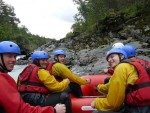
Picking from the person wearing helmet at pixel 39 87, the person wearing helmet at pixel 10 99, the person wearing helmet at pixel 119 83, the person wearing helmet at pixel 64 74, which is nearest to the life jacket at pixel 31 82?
the person wearing helmet at pixel 39 87

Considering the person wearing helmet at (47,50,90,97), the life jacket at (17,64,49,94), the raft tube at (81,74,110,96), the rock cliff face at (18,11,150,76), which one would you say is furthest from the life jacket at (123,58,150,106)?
the rock cliff face at (18,11,150,76)

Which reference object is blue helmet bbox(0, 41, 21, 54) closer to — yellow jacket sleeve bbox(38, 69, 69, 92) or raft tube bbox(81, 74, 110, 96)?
yellow jacket sleeve bbox(38, 69, 69, 92)

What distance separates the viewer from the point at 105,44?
19.6m

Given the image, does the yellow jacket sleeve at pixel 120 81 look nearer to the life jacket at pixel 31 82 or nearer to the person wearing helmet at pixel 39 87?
the person wearing helmet at pixel 39 87

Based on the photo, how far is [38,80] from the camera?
4.74m

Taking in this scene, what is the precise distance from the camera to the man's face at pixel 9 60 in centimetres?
314

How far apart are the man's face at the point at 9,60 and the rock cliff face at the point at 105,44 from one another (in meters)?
8.71

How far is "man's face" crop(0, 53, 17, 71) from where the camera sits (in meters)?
3.14

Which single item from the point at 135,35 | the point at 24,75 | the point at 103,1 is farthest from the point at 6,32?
the point at 24,75

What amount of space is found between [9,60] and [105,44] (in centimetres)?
1669

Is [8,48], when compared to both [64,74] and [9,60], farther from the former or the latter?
[64,74]

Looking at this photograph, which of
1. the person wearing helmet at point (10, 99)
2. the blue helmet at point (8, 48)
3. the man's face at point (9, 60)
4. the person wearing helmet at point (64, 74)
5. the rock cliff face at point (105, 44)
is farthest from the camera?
the rock cliff face at point (105, 44)

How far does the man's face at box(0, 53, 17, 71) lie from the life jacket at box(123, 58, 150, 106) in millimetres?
1342

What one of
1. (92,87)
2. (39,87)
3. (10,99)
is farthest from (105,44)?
(10,99)
